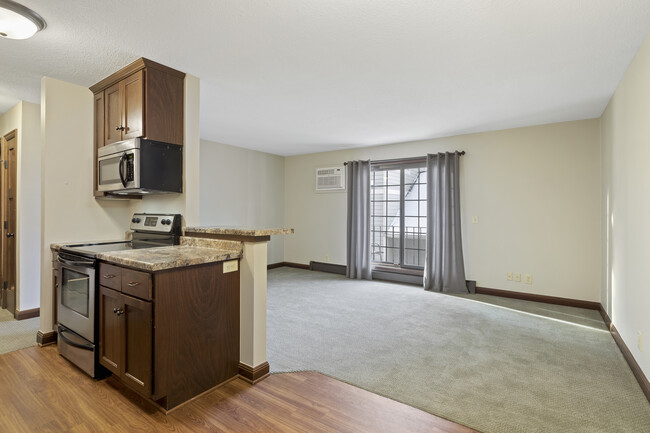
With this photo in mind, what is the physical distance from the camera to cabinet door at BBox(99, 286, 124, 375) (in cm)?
212

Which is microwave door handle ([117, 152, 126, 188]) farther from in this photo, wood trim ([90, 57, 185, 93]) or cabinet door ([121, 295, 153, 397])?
cabinet door ([121, 295, 153, 397])

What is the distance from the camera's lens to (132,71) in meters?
2.69

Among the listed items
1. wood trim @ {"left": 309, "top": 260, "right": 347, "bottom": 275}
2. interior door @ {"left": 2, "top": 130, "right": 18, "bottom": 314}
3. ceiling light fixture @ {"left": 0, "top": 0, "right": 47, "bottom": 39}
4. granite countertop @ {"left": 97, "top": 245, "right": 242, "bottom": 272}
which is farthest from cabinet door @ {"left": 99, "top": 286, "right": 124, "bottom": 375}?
wood trim @ {"left": 309, "top": 260, "right": 347, "bottom": 275}

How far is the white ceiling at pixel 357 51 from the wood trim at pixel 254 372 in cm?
227

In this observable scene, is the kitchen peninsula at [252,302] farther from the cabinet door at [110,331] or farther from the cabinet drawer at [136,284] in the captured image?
the cabinet door at [110,331]

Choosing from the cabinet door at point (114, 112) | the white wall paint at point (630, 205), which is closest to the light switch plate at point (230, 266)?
the cabinet door at point (114, 112)

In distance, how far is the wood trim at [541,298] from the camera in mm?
4172

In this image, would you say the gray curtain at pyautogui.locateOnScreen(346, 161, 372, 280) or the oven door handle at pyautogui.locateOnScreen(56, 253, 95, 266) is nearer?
the oven door handle at pyautogui.locateOnScreen(56, 253, 95, 266)

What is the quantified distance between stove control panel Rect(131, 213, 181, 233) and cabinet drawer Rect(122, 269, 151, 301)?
2.42 ft

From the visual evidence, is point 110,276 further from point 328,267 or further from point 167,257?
point 328,267

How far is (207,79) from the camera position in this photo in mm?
2990

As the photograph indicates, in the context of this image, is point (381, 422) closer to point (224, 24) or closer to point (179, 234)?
point (179, 234)

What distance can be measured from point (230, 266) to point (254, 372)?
0.75 metres

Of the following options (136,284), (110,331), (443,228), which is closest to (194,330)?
(136,284)
